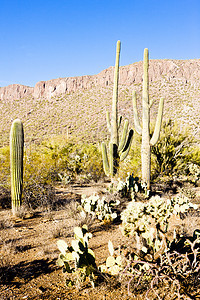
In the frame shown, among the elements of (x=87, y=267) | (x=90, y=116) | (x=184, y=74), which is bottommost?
(x=87, y=267)

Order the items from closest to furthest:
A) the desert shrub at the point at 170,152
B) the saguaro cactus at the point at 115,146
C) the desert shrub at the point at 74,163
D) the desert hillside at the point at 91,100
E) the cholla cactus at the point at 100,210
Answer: the cholla cactus at the point at 100,210
the saguaro cactus at the point at 115,146
the desert shrub at the point at 170,152
the desert shrub at the point at 74,163
the desert hillside at the point at 91,100

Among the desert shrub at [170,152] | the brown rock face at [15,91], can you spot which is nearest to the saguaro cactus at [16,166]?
the desert shrub at [170,152]

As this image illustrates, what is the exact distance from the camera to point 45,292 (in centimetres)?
318

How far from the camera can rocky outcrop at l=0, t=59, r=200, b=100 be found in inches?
2094

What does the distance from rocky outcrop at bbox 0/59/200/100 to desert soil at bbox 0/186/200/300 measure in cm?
4879

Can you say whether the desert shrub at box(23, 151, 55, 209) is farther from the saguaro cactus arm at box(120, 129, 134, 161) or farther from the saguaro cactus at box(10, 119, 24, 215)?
the saguaro cactus arm at box(120, 129, 134, 161)

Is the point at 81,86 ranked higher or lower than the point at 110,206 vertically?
higher

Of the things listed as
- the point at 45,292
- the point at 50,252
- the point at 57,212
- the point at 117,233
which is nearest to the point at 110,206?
the point at 117,233

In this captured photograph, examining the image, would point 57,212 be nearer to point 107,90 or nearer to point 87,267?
point 87,267

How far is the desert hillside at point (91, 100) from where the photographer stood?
37969mm

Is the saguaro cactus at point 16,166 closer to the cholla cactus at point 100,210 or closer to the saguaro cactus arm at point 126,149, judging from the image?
the cholla cactus at point 100,210

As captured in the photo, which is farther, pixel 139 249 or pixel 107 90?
pixel 107 90

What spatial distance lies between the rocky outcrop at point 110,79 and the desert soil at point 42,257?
48.8m

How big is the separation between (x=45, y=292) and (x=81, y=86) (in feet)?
212
